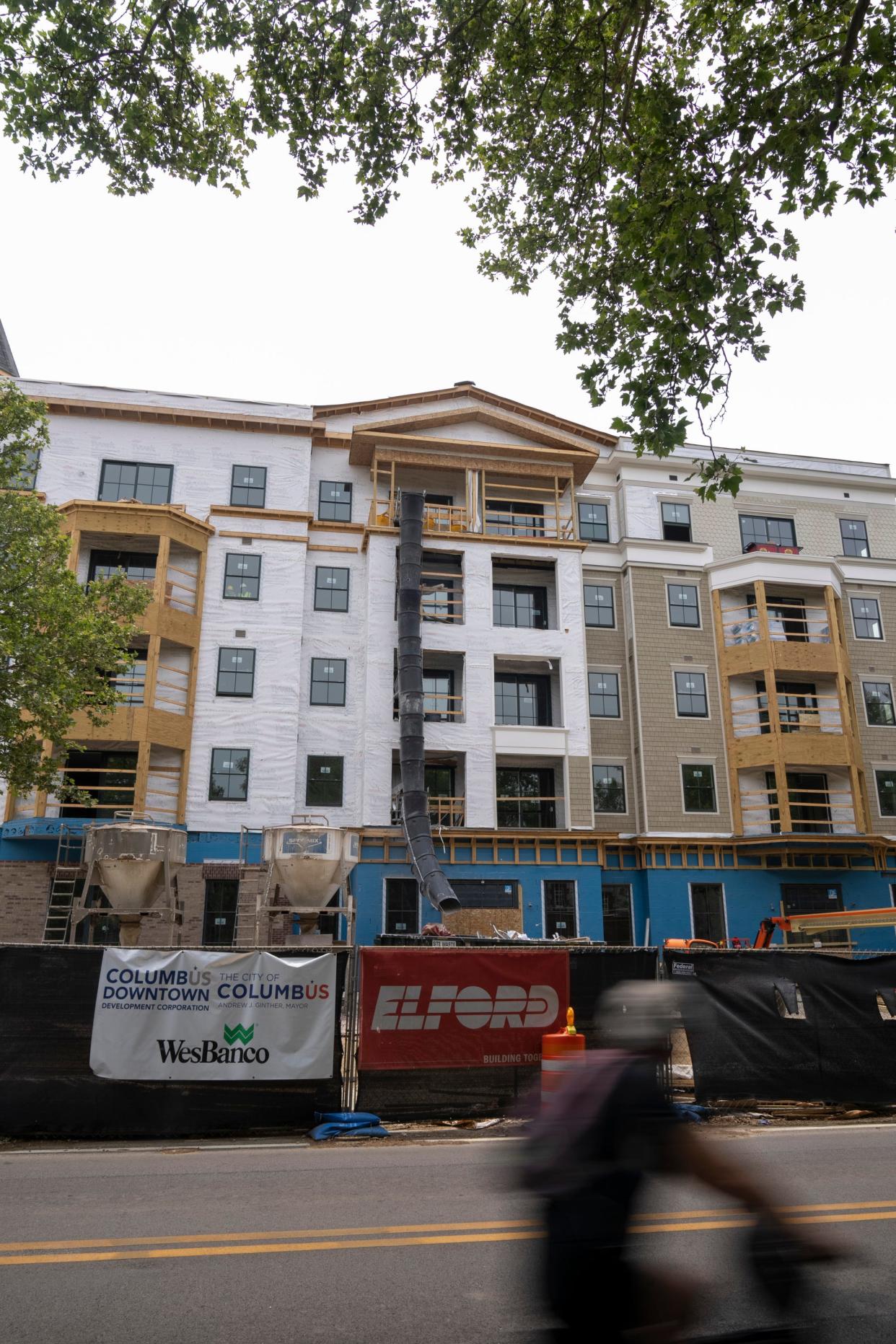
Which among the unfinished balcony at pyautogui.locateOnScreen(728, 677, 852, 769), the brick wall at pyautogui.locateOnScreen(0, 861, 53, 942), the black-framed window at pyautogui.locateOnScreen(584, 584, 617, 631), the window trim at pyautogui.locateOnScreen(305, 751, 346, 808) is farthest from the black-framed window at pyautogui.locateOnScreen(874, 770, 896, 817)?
the brick wall at pyautogui.locateOnScreen(0, 861, 53, 942)

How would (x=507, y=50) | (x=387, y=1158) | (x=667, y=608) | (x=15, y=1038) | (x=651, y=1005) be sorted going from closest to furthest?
(x=651, y=1005) → (x=387, y=1158) → (x=15, y=1038) → (x=507, y=50) → (x=667, y=608)

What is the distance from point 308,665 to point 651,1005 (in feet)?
90.5

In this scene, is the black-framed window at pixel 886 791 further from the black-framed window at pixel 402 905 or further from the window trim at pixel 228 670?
the window trim at pixel 228 670

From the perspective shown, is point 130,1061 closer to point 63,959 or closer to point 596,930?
point 63,959

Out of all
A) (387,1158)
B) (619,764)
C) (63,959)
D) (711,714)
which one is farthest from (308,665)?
(387,1158)

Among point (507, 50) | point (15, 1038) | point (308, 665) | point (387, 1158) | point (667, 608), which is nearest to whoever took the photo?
point (387, 1158)

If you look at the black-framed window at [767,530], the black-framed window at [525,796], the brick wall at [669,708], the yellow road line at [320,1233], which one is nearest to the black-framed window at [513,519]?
the brick wall at [669,708]

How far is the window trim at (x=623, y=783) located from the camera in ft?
106

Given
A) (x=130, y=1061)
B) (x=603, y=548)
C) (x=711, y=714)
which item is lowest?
(x=130, y=1061)

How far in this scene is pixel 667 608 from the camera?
3422 centimetres

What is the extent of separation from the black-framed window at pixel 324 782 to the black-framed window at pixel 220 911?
370 cm

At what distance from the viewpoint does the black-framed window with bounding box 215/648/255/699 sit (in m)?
30.3

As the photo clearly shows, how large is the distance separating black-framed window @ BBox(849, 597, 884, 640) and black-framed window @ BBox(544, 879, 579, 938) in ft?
51.4

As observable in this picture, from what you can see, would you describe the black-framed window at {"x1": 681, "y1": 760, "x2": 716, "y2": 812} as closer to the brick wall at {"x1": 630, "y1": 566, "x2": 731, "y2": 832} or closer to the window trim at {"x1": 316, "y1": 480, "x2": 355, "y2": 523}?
the brick wall at {"x1": 630, "y1": 566, "x2": 731, "y2": 832}
